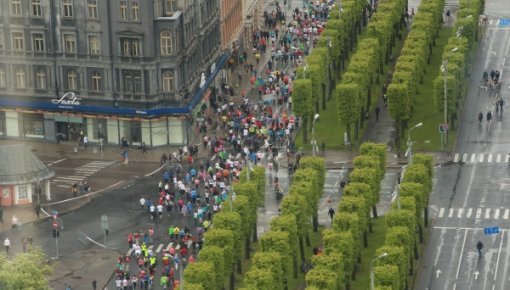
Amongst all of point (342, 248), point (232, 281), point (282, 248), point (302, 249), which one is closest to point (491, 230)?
point (342, 248)

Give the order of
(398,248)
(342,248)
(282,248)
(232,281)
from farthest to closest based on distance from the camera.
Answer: (232,281), (342,248), (282,248), (398,248)

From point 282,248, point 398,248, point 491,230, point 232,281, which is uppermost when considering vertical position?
point 398,248

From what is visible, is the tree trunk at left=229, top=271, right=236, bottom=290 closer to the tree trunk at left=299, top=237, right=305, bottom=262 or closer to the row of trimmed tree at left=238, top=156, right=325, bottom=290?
the row of trimmed tree at left=238, top=156, right=325, bottom=290

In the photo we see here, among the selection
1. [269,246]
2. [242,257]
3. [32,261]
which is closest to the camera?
[32,261]

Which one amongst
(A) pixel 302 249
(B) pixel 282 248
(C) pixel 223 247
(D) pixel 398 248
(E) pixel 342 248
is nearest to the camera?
(D) pixel 398 248

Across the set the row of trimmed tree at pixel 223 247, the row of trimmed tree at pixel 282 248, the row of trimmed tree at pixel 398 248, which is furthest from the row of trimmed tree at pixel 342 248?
the row of trimmed tree at pixel 223 247

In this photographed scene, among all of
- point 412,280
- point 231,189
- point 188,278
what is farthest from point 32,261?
point 412,280

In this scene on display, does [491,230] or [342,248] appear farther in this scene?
[491,230]

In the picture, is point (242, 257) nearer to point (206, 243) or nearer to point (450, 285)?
point (206, 243)

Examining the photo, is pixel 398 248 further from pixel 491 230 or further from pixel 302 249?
pixel 302 249
